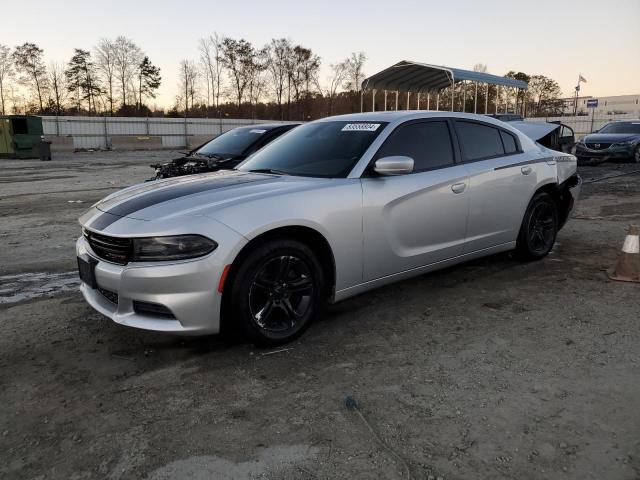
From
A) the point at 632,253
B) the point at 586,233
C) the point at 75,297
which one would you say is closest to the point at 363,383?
the point at 75,297

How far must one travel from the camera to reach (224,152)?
8.19 metres

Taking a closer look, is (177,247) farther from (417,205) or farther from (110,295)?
(417,205)

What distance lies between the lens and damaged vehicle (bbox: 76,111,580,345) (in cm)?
306

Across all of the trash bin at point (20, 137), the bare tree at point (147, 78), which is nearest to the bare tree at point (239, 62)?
the bare tree at point (147, 78)

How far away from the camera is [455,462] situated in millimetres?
2275

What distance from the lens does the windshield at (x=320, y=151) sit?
3.95m

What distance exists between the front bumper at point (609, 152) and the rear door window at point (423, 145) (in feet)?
46.2

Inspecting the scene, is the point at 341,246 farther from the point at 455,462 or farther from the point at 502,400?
the point at 455,462

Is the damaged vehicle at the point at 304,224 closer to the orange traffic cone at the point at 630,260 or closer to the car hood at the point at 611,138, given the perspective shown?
the orange traffic cone at the point at 630,260

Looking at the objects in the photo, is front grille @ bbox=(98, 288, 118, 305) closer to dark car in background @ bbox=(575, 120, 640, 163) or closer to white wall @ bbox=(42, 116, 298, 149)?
dark car in background @ bbox=(575, 120, 640, 163)

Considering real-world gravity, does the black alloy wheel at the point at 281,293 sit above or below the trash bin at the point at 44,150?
below

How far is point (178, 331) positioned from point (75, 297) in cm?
196

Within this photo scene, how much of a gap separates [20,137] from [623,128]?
82.3 ft

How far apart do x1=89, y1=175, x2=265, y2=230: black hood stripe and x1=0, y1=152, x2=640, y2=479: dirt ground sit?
2.92ft
